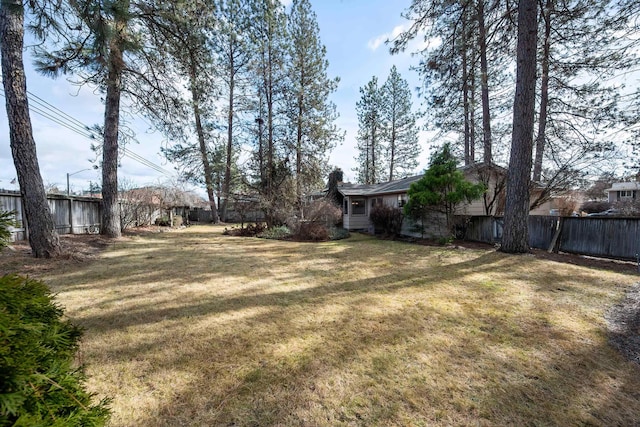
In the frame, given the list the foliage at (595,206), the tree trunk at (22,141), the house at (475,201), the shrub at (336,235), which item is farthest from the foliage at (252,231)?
the foliage at (595,206)

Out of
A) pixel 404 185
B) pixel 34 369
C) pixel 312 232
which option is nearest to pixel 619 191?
pixel 404 185

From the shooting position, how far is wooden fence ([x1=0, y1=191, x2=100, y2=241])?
7.81 meters

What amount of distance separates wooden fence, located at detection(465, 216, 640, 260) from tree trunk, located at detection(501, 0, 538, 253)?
158 cm

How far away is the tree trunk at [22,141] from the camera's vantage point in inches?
213

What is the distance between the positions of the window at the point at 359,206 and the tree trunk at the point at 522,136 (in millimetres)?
9174

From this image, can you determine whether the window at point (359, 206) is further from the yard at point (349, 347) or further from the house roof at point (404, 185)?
the yard at point (349, 347)

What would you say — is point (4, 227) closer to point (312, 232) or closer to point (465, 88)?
point (312, 232)

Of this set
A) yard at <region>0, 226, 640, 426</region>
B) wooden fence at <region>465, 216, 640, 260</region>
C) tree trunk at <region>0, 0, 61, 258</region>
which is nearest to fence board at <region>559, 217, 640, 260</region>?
wooden fence at <region>465, 216, 640, 260</region>

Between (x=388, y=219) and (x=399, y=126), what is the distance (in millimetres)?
15006

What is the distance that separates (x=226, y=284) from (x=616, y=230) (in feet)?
32.5

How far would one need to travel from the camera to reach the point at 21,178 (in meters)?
5.66

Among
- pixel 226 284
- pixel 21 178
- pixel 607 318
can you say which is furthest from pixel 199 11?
pixel 607 318

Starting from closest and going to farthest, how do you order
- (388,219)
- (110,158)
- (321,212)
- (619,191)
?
(110,158), (321,212), (388,219), (619,191)

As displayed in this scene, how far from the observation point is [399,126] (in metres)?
24.3
